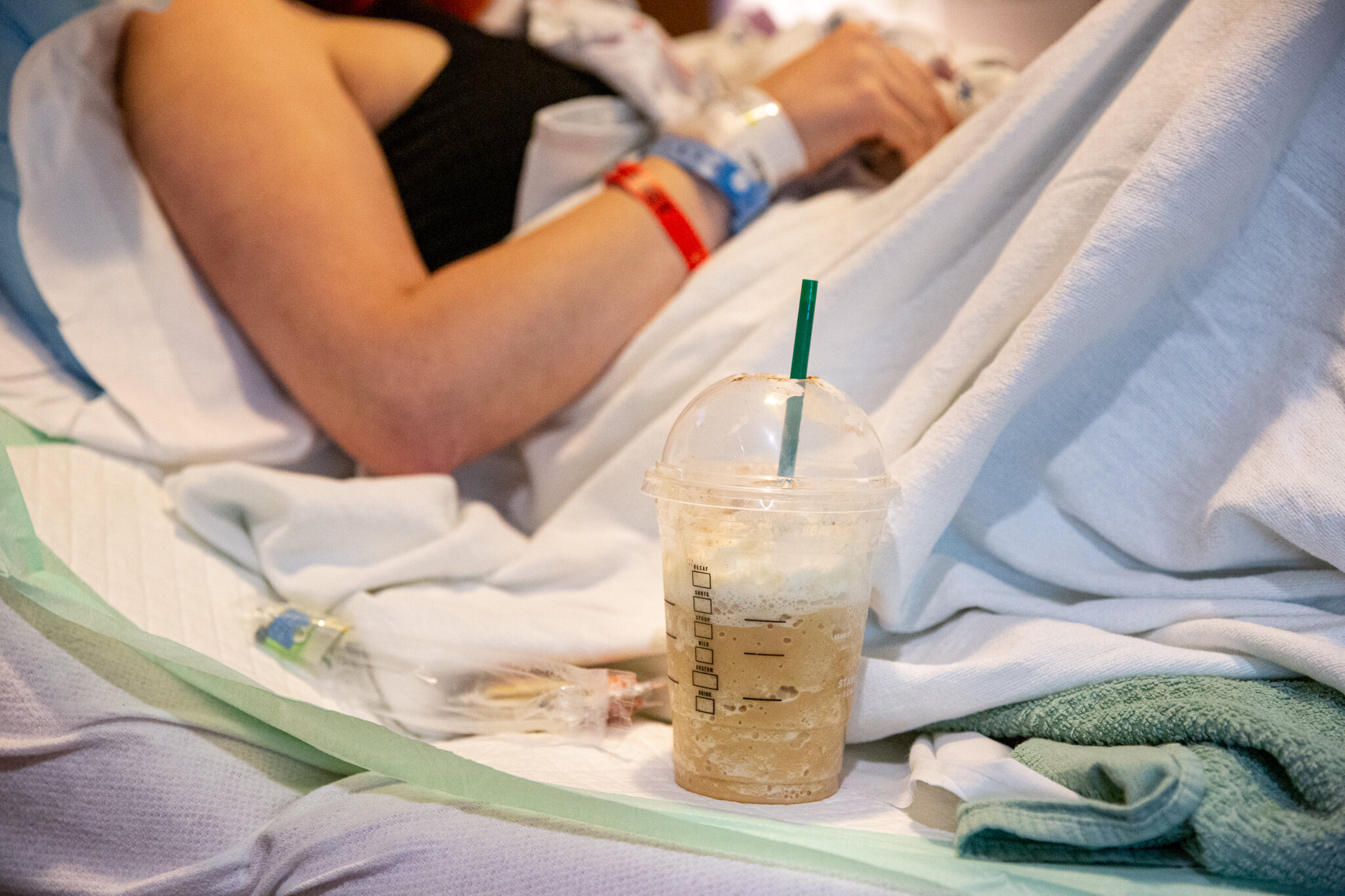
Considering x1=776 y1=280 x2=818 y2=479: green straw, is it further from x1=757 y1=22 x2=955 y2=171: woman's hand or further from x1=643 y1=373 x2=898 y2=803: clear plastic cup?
x1=757 y1=22 x2=955 y2=171: woman's hand

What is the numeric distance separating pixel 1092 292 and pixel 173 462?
0.75m

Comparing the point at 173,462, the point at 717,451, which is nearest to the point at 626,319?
the point at 717,451

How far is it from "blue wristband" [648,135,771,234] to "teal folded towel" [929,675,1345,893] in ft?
1.84

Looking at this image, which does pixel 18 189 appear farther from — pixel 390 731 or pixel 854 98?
pixel 854 98

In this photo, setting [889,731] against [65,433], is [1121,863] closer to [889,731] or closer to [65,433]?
[889,731]

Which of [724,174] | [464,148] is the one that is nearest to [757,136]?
[724,174]

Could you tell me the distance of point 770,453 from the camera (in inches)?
21.0

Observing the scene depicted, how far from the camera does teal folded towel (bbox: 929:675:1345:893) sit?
436mm

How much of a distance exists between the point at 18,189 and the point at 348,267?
322 millimetres

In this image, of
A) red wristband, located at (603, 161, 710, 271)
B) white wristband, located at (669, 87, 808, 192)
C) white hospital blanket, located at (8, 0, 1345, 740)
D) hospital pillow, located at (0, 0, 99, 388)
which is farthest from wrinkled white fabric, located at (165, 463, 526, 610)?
white wristband, located at (669, 87, 808, 192)

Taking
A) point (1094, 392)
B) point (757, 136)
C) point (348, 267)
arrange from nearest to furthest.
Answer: point (1094, 392) → point (348, 267) → point (757, 136)

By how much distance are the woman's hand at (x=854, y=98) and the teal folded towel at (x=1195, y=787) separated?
0.61 meters

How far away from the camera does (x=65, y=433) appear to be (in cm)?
75

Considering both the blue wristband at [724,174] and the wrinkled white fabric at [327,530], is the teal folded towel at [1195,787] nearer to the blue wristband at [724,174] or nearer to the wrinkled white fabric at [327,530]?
the wrinkled white fabric at [327,530]
